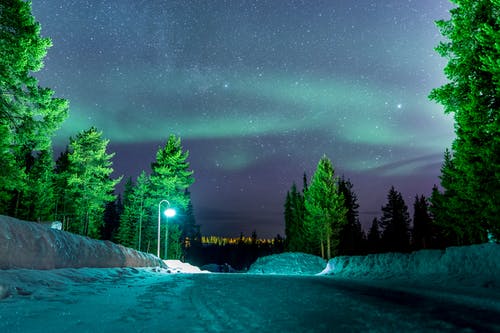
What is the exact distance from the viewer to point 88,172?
3362 cm

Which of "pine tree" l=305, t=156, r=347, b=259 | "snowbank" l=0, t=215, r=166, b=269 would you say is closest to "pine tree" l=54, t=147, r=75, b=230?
"pine tree" l=305, t=156, r=347, b=259

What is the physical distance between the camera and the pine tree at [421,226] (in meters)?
56.9

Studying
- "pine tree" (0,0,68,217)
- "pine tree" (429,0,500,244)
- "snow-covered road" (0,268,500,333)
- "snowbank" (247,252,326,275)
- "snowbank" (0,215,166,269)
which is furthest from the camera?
"snowbank" (247,252,326,275)

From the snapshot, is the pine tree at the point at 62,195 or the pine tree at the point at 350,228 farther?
the pine tree at the point at 350,228

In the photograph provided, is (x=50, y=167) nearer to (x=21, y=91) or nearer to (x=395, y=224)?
(x=21, y=91)

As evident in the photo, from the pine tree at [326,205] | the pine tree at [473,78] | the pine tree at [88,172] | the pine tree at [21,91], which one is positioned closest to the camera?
the pine tree at [473,78]

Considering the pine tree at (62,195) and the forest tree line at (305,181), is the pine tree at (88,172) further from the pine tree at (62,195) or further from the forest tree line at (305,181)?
the pine tree at (62,195)

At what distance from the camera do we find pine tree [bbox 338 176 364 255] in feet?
178

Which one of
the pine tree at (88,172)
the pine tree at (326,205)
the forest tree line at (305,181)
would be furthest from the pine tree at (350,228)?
the pine tree at (88,172)

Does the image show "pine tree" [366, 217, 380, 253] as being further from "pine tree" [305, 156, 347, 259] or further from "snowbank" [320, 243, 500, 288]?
"snowbank" [320, 243, 500, 288]

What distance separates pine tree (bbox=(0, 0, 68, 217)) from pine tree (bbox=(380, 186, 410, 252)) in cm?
5906

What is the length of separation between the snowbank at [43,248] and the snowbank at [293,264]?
23.6 m

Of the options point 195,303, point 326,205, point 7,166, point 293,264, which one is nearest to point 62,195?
point 7,166

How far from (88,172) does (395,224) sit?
178 ft
